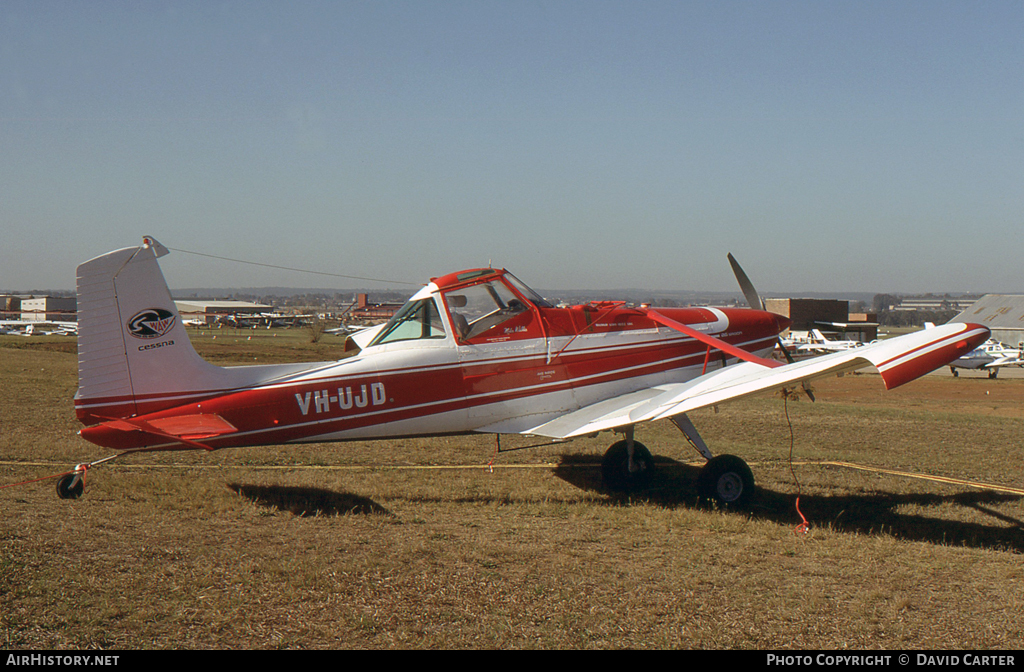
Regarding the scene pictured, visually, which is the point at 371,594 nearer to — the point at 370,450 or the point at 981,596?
the point at 981,596

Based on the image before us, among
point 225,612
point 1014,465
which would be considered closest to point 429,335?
point 225,612

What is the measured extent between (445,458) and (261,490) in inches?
125

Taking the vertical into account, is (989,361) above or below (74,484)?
below

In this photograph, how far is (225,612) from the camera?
4488 mm

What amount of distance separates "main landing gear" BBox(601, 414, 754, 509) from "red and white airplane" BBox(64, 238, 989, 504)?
19mm

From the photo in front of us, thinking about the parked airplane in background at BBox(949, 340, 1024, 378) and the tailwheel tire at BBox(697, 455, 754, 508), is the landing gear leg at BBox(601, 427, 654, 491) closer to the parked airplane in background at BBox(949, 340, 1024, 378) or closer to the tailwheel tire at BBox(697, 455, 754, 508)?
A: the tailwheel tire at BBox(697, 455, 754, 508)

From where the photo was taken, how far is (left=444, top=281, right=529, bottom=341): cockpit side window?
815 centimetres

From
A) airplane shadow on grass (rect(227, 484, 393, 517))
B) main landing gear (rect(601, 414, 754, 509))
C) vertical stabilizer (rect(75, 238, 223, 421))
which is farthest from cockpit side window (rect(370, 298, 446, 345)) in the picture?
main landing gear (rect(601, 414, 754, 509))

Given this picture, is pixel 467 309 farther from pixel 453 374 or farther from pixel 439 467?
pixel 439 467

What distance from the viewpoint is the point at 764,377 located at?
7266 millimetres

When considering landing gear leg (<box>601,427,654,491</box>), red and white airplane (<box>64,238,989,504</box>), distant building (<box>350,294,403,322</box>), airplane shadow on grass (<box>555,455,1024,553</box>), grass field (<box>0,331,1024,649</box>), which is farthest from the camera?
distant building (<box>350,294,403,322</box>)

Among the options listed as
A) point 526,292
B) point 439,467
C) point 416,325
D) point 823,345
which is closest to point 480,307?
point 526,292

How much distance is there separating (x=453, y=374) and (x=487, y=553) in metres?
2.49

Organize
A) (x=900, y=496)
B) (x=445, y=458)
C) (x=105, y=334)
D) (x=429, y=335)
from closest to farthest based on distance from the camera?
(x=105, y=334) < (x=429, y=335) < (x=900, y=496) < (x=445, y=458)
